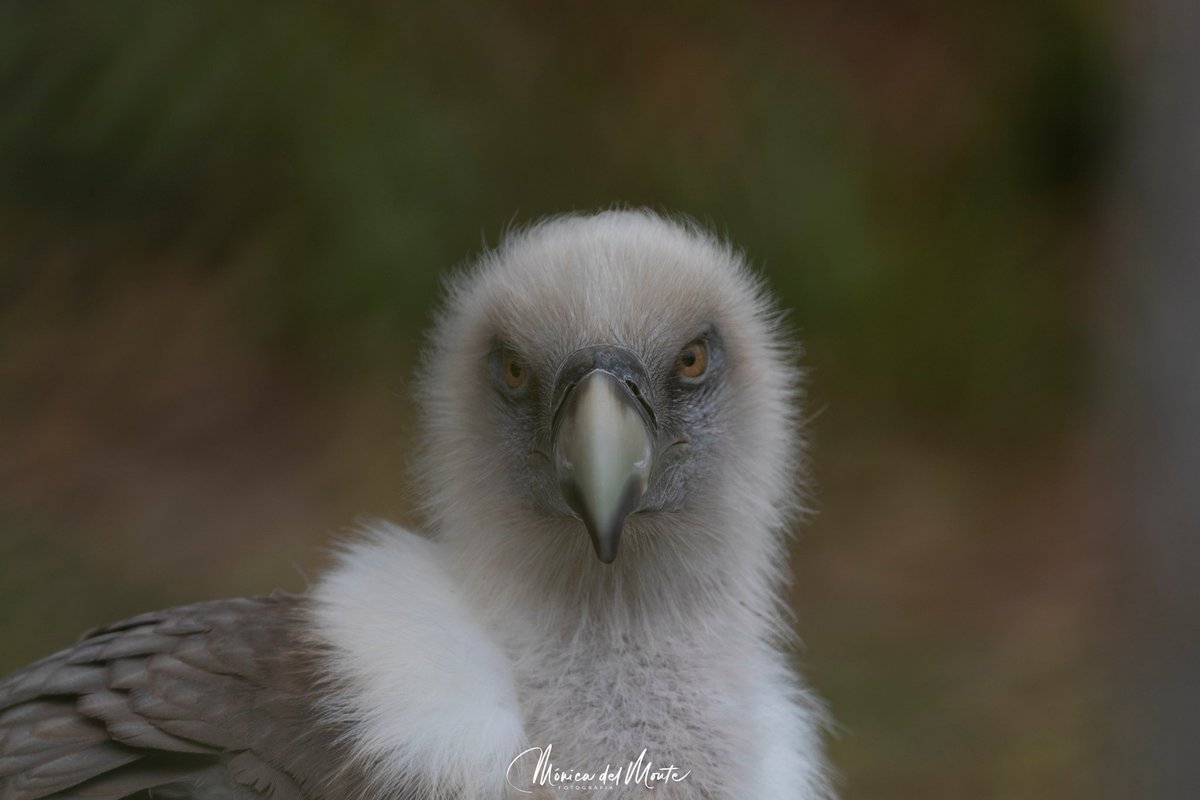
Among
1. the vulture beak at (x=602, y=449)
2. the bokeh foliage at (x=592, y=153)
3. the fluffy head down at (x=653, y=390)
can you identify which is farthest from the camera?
the bokeh foliage at (x=592, y=153)

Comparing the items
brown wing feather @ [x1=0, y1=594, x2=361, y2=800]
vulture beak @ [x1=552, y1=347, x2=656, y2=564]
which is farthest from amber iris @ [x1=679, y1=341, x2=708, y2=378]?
brown wing feather @ [x1=0, y1=594, x2=361, y2=800]

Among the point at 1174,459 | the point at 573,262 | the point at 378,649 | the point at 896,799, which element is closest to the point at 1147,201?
the point at 1174,459

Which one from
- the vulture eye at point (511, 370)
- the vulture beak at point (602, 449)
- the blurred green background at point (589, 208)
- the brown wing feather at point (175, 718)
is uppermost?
the blurred green background at point (589, 208)

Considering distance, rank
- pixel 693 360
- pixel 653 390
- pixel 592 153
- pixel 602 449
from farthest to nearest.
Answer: pixel 592 153, pixel 693 360, pixel 653 390, pixel 602 449

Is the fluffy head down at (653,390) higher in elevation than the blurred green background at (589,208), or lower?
lower

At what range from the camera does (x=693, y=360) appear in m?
2.01

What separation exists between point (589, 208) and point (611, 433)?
266cm

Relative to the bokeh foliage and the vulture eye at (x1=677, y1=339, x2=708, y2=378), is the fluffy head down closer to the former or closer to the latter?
the vulture eye at (x1=677, y1=339, x2=708, y2=378)

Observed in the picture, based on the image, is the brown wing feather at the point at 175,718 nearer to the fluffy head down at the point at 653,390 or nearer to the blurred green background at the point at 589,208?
the fluffy head down at the point at 653,390

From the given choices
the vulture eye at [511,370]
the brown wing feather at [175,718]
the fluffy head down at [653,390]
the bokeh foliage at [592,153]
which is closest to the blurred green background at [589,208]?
the bokeh foliage at [592,153]

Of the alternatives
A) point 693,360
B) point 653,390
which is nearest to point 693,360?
point 693,360

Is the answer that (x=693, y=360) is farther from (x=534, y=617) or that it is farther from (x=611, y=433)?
(x=534, y=617)

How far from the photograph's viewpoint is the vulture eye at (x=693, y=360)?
6.52 ft

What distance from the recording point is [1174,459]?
185 cm
